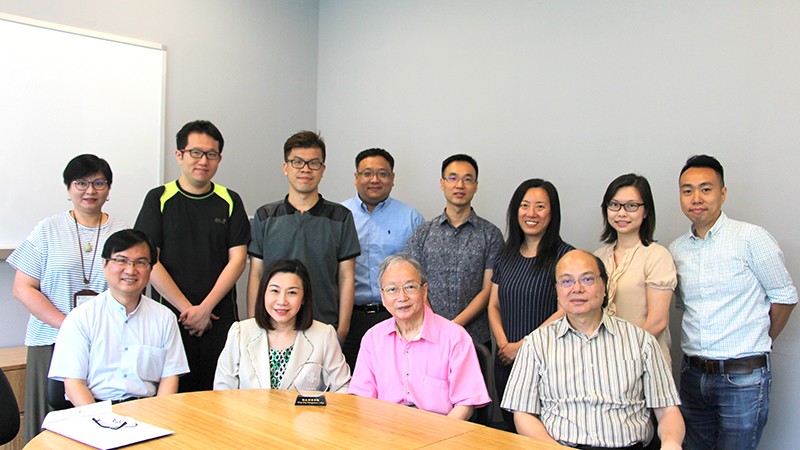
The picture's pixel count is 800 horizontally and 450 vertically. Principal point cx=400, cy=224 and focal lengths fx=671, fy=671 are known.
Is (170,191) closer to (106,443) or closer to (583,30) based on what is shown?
(106,443)

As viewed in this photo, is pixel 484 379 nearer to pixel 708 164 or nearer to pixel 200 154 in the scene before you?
pixel 708 164

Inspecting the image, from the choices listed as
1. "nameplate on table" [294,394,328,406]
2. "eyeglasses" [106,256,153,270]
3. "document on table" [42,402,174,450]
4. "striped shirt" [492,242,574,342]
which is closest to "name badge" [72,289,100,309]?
"eyeglasses" [106,256,153,270]

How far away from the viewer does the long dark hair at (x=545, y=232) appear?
3089mm

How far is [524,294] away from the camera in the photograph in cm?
305

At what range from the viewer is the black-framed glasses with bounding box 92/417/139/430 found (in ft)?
6.57

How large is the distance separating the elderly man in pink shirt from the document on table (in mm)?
868

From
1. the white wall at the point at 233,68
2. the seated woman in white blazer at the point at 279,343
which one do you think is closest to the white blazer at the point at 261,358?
the seated woman in white blazer at the point at 279,343

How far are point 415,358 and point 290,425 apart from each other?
636 millimetres

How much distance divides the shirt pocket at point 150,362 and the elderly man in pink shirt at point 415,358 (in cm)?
81

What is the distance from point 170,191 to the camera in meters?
3.25

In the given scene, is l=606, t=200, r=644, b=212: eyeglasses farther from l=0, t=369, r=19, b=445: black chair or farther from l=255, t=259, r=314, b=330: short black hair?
l=0, t=369, r=19, b=445: black chair

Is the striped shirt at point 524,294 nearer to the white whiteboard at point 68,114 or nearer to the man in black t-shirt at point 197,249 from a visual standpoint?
the man in black t-shirt at point 197,249

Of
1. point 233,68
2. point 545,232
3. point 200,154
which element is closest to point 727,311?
point 545,232

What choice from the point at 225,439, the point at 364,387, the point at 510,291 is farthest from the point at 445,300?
the point at 225,439
